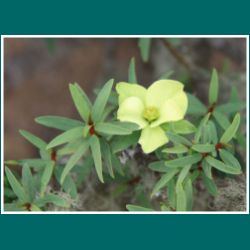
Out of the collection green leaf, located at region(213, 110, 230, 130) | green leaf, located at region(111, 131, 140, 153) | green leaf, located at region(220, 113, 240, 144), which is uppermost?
green leaf, located at region(213, 110, 230, 130)

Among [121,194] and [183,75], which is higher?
[183,75]

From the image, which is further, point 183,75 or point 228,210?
point 183,75

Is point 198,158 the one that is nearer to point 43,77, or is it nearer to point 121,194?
point 121,194

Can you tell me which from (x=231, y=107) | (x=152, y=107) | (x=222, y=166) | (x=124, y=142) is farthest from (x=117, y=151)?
(x=231, y=107)

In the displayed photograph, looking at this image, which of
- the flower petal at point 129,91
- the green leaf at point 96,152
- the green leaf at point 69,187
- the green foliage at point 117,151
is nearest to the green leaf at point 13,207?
the green foliage at point 117,151

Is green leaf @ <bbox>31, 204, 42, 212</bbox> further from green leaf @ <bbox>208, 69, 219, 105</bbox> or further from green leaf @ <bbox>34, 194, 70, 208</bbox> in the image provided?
green leaf @ <bbox>208, 69, 219, 105</bbox>

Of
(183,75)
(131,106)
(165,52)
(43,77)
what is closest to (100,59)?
(43,77)

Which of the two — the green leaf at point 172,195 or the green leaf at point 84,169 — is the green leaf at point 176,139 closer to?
the green leaf at point 172,195

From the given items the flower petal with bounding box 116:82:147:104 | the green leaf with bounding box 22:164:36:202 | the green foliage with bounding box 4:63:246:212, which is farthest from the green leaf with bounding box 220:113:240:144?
the green leaf with bounding box 22:164:36:202
